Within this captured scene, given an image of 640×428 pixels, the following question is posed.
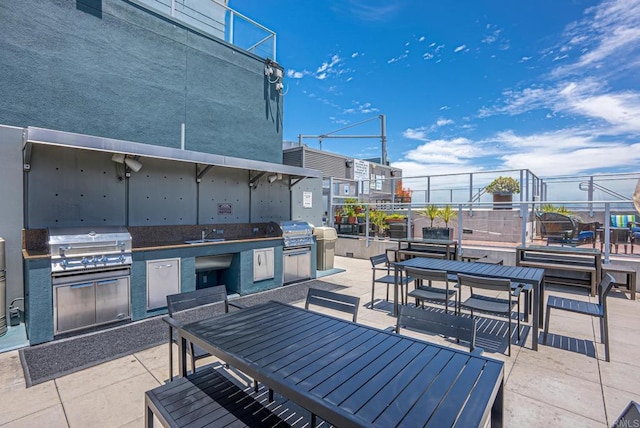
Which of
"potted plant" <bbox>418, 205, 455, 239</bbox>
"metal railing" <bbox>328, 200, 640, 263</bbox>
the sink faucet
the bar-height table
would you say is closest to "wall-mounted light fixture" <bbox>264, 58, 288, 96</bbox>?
"metal railing" <bbox>328, 200, 640, 263</bbox>

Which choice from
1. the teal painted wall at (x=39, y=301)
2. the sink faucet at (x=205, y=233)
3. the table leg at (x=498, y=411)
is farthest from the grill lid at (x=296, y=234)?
the table leg at (x=498, y=411)

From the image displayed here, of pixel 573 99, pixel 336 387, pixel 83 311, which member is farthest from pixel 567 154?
pixel 83 311

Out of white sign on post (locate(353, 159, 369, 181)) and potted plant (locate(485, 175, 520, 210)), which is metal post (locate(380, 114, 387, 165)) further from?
potted plant (locate(485, 175, 520, 210))

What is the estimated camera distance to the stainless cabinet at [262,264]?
5.82 metres

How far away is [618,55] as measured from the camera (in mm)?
7535

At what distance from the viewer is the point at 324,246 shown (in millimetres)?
7695

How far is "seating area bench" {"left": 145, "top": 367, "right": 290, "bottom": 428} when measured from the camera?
148 cm

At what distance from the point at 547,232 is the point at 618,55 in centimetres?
474

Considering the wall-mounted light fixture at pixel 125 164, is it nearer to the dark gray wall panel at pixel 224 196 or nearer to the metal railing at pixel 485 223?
the dark gray wall panel at pixel 224 196

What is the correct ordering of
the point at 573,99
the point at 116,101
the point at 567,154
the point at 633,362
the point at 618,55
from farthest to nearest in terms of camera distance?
1. the point at 567,154
2. the point at 573,99
3. the point at 618,55
4. the point at 116,101
5. the point at 633,362

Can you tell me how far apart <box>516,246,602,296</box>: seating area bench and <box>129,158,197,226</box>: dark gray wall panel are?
263 inches

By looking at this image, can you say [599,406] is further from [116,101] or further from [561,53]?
[561,53]

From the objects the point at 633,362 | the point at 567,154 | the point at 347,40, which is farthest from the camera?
the point at 567,154

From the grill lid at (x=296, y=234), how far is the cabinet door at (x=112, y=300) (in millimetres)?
2994
